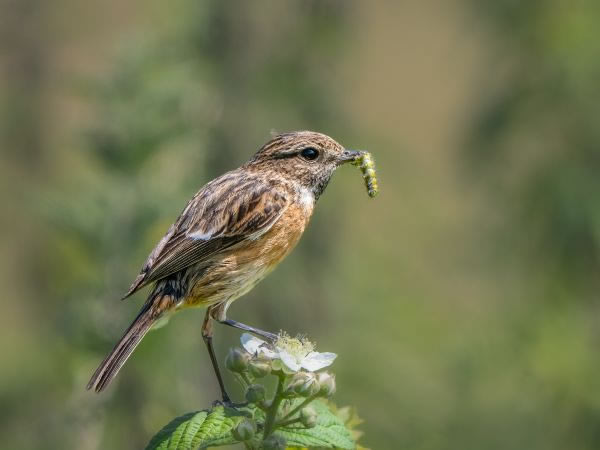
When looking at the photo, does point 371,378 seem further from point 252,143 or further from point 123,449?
point 123,449

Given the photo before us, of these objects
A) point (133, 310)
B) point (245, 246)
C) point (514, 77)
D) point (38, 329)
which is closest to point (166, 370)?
point (133, 310)

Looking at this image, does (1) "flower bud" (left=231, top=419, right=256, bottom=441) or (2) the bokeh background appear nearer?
(1) "flower bud" (left=231, top=419, right=256, bottom=441)

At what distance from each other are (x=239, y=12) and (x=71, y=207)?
355cm

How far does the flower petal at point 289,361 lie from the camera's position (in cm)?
326

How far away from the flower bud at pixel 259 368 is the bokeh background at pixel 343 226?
331 centimetres

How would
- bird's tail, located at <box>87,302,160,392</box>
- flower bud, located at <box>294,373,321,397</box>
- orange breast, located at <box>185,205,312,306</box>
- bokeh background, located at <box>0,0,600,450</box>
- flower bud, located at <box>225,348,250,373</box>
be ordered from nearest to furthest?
flower bud, located at <box>294,373,321,397</box> < flower bud, located at <box>225,348,250,373</box> < bird's tail, located at <box>87,302,160,392</box> < orange breast, located at <box>185,205,312,306</box> < bokeh background, located at <box>0,0,600,450</box>

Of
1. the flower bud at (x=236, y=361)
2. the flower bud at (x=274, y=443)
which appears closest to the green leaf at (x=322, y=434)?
the flower bud at (x=274, y=443)

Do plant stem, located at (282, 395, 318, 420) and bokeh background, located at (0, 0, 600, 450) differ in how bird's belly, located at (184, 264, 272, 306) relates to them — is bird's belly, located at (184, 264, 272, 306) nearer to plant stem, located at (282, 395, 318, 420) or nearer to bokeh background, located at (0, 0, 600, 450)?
plant stem, located at (282, 395, 318, 420)

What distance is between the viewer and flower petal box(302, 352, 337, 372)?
131 inches

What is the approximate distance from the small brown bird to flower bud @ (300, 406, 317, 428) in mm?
1027

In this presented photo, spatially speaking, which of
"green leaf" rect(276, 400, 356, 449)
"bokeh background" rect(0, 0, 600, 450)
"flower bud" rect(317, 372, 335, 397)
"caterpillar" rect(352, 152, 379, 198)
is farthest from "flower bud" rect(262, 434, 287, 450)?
"bokeh background" rect(0, 0, 600, 450)

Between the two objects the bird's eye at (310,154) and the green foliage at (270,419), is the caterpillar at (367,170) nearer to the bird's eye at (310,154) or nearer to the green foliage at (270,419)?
the bird's eye at (310,154)

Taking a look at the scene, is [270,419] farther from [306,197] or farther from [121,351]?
[306,197]

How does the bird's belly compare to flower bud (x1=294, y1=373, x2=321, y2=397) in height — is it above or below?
above
